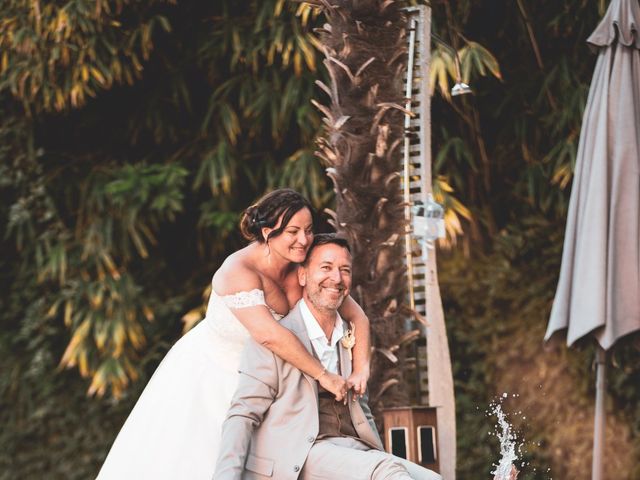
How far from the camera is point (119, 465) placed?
15.6ft

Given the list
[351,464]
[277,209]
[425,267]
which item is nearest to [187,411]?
[277,209]

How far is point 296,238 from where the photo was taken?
441cm

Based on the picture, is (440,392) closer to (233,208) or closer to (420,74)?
(420,74)

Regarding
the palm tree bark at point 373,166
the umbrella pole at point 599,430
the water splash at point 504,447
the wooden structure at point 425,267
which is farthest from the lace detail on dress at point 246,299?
the umbrella pole at point 599,430

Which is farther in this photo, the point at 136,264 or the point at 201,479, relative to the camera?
the point at 136,264

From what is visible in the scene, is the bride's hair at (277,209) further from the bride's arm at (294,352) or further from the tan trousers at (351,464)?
the tan trousers at (351,464)

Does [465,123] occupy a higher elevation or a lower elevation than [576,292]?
higher

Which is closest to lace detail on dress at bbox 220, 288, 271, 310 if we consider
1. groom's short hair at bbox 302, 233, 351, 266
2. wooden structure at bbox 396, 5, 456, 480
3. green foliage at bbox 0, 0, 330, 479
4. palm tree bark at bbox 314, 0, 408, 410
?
groom's short hair at bbox 302, 233, 351, 266

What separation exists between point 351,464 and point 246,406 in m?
0.44

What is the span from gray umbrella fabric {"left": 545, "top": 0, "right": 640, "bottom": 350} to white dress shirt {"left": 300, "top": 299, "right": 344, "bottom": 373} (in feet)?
5.97

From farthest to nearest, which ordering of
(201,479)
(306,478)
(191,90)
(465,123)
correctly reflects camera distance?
(191,90)
(465,123)
(201,479)
(306,478)

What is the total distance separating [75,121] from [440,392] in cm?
554

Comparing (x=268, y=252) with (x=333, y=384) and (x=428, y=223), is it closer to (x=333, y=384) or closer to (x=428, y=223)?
(x=333, y=384)

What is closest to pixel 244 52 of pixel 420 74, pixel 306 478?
pixel 420 74
